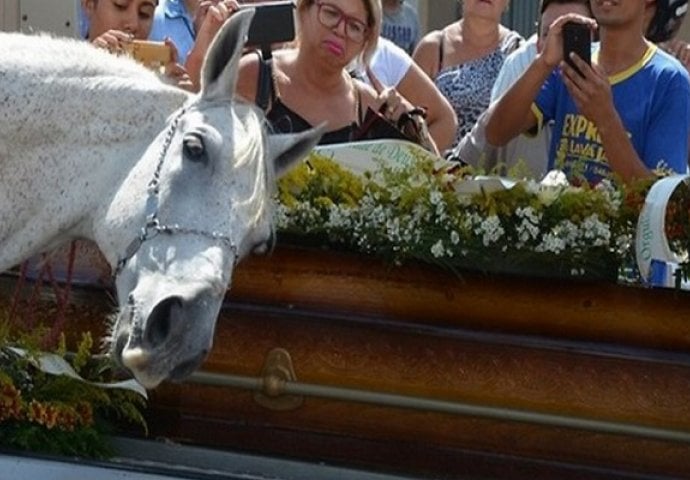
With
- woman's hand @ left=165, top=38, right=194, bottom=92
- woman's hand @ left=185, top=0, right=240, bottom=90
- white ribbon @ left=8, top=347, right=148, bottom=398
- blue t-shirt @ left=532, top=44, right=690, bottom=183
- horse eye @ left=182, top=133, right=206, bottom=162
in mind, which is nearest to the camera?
horse eye @ left=182, top=133, right=206, bottom=162

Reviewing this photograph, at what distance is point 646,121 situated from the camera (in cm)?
454

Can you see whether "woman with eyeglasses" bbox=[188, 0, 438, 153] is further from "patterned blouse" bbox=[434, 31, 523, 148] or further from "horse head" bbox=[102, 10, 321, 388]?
"horse head" bbox=[102, 10, 321, 388]

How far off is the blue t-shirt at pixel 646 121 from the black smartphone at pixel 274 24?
746 mm

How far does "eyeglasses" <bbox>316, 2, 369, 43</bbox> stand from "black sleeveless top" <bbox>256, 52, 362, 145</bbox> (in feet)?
0.66

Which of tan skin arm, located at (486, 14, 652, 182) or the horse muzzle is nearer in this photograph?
the horse muzzle

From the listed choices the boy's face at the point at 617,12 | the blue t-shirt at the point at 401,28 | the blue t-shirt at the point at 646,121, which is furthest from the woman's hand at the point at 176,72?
the blue t-shirt at the point at 401,28

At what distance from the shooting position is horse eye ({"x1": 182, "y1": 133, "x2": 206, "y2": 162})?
→ 3250 millimetres

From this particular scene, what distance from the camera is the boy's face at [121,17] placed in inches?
203

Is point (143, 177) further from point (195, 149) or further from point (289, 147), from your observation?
point (289, 147)

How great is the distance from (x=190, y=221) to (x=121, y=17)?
2.08 meters

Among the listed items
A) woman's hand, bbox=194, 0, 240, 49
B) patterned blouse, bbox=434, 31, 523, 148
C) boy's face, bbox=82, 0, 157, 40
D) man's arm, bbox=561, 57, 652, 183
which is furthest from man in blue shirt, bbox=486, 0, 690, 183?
boy's face, bbox=82, 0, 157, 40

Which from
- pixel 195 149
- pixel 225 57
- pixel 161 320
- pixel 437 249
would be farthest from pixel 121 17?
pixel 161 320

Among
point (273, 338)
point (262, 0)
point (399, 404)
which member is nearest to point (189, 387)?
point (273, 338)

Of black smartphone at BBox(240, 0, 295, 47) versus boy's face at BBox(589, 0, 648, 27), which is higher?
boy's face at BBox(589, 0, 648, 27)
